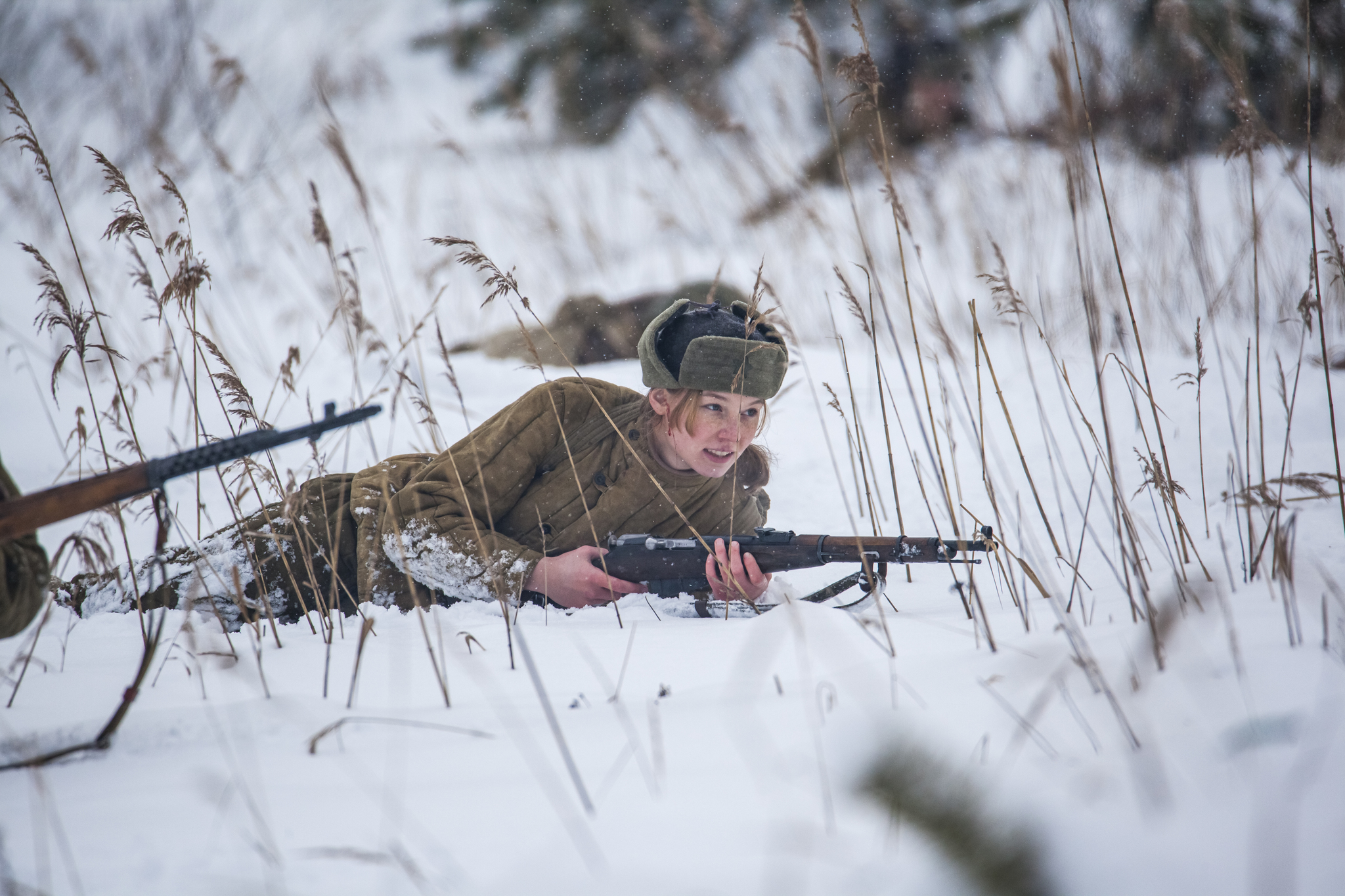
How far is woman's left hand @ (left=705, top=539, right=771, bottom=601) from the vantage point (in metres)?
1.96

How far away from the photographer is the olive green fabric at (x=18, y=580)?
1.15 m

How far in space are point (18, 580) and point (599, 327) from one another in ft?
12.5

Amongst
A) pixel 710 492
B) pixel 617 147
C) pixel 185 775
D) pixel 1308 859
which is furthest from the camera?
pixel 617 147

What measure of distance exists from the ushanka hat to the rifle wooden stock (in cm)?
133

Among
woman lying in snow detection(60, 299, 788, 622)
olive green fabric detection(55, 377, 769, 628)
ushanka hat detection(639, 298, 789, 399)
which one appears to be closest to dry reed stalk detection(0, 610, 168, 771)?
woman lying in snow detection(60, 299, 788, 622)

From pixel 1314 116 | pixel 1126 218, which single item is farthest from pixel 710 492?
pixel 1314 116

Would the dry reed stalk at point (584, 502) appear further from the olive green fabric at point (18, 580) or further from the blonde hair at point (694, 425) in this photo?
the olive green fabric at point (18, 580)

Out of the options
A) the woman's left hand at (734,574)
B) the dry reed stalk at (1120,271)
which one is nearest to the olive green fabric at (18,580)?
the woman's left hand at (734,574)

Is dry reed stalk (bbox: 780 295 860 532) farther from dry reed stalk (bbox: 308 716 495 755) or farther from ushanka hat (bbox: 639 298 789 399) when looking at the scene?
dry reed stalk (bbox: 308 716 495 755)

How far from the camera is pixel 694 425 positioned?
2.22 m

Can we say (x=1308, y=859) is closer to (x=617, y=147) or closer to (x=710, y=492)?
(x=710, y=492)

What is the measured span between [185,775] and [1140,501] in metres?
2.71

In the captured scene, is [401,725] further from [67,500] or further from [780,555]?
[780,555]

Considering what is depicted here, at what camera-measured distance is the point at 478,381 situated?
4141 mm
